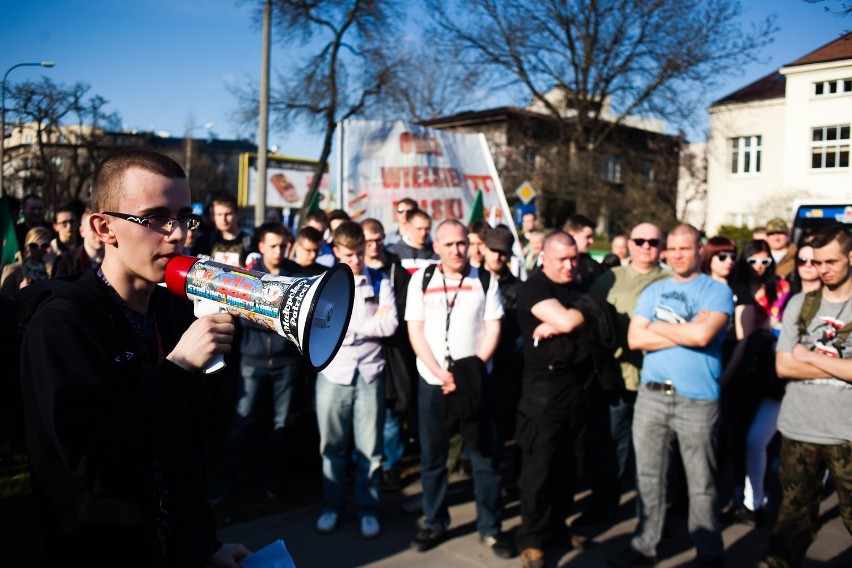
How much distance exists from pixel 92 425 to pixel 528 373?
11.8 feet

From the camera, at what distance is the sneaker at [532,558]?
4602mm

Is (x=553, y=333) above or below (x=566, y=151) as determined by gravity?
below

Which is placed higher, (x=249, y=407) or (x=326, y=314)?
(x=326, y=314)

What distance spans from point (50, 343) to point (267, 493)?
14.4ft

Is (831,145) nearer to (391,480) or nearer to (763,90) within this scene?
(763,90)

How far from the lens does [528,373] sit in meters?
4.93

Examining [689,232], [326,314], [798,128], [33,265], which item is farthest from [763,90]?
[33,265]

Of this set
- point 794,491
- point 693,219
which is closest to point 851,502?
point 794,491

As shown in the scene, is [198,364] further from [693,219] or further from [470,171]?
[693,219]

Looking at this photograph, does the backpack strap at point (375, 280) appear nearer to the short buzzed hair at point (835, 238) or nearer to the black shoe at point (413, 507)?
the black shoe at point (413, 507)

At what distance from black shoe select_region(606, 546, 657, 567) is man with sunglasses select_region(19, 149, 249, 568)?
333 centimetres

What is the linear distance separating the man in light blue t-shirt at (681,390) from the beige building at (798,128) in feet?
2.84

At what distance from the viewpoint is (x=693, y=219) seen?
3788 cm

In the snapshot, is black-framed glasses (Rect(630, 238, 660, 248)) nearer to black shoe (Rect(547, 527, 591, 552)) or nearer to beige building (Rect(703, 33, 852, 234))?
beige building (Rect(703, 33, 852, 234))
